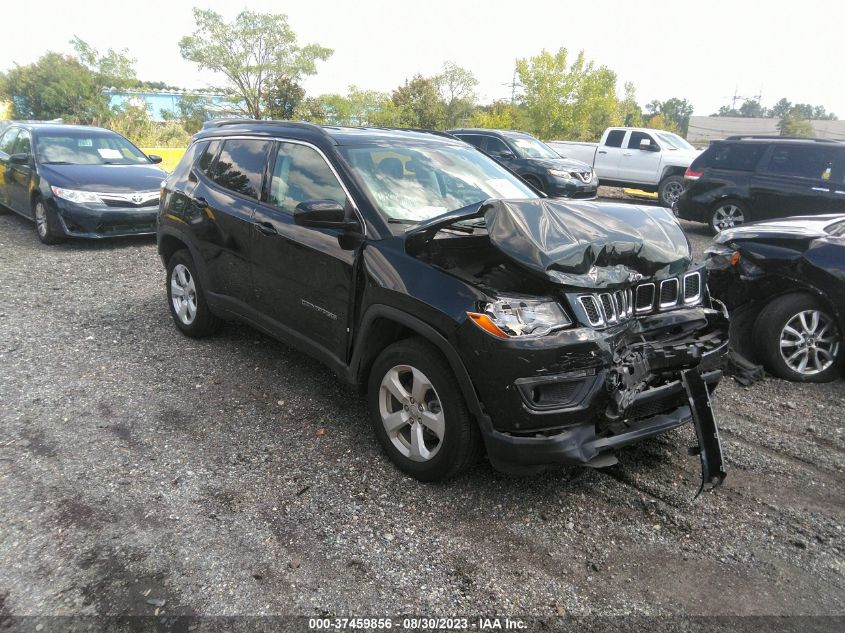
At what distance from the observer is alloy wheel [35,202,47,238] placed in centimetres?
919

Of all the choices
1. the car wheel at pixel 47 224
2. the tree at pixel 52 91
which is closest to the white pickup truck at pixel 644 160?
the car wheel at pixel 47 224

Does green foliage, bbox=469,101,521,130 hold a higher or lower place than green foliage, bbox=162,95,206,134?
higher

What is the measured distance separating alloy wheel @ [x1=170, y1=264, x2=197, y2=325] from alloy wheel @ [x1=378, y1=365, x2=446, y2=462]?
8.61 ft

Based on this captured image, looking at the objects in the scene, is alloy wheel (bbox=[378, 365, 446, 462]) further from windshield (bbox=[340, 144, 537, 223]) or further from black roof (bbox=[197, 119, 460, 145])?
black roof (bbox=[197, 119, 460, 145])

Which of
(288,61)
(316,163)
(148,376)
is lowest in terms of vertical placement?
(148,376)

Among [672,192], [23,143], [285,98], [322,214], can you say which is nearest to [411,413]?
[322,214]

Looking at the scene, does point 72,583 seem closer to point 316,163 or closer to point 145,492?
point 145,492

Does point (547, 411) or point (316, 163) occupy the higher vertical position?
point (316, 163)

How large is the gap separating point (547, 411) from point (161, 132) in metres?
35.0

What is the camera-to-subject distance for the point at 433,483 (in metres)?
3.35

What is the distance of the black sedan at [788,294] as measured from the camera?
15.3 feet

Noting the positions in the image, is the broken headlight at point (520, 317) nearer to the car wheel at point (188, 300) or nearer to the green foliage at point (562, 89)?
the car wheel at point (188, 300)

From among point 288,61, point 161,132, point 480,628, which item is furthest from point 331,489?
point 288,61

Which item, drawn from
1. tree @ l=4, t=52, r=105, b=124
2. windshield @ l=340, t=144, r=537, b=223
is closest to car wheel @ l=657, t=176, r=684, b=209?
windshield @ l=340, t=144, r=537, b=223
